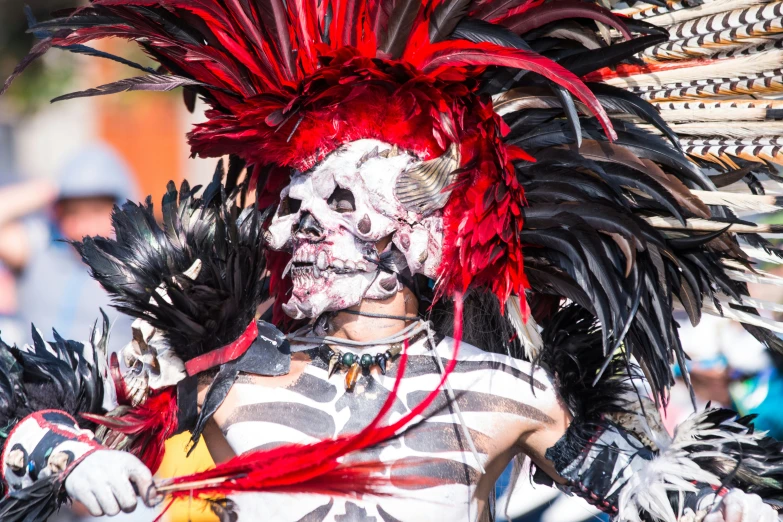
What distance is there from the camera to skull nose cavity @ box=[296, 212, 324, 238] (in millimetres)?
2536

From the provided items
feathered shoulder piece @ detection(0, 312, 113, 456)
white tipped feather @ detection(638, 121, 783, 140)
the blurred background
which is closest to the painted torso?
the blurred background

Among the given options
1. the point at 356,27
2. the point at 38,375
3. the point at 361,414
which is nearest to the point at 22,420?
the point at 38,375

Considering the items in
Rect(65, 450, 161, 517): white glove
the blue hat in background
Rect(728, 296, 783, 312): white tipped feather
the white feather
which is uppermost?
the white feather

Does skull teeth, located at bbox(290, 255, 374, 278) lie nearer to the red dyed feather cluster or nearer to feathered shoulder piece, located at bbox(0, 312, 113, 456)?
the red dyed feather cluster

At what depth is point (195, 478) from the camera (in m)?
2.12

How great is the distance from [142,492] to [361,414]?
2.18 feet

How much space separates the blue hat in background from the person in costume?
2223 mm

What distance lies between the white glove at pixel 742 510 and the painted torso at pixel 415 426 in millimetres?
511

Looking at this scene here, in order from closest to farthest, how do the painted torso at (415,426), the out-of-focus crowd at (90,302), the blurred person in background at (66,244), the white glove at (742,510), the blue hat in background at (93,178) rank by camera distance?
the white glove at (742,510)
the painted torso at (415,426)
the out-of-focus crowd at (90,302)
the blurred person in background at (66,244)
the blue hat in background at (93,178)

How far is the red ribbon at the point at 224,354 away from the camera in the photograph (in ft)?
8.39

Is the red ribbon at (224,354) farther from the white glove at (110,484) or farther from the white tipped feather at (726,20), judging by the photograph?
the white tipped feather at (726,20)

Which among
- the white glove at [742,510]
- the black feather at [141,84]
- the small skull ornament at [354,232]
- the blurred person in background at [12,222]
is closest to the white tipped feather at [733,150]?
the small skull ornament at [354,232]

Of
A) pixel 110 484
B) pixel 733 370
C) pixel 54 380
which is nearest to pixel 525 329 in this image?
pixel 110 484

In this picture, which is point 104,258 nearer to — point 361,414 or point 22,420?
point 22,420
